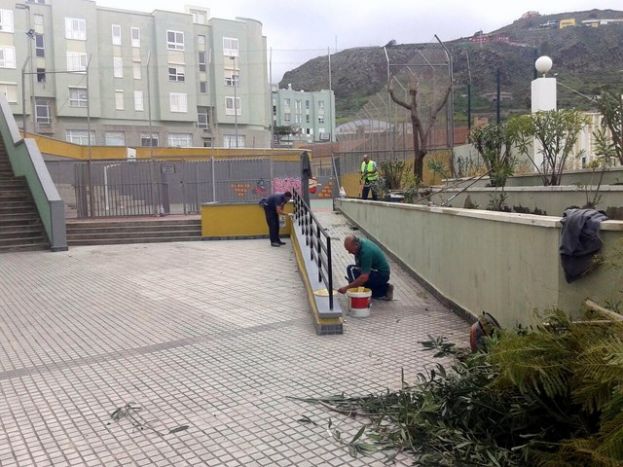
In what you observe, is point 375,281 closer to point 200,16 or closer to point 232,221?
point 232,221

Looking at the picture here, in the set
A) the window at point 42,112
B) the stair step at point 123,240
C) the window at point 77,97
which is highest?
the window at point 77,97

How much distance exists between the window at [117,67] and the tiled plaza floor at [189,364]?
4448 cm

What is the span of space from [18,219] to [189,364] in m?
11.1

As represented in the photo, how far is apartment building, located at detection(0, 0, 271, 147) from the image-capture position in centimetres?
4625

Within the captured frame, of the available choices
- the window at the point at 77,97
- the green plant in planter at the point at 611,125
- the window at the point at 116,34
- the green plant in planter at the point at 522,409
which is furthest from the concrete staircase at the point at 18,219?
the window at the point at 116,34

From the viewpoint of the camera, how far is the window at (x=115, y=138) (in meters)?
48.1

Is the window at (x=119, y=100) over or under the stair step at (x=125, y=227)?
over

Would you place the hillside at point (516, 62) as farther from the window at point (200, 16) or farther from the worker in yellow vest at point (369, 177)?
the worker in yellow vest at point (369, 177)

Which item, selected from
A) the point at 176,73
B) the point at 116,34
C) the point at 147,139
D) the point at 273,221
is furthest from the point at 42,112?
the point at 273,221

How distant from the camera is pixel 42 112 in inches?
1821

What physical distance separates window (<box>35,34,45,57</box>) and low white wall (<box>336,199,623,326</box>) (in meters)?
48.5

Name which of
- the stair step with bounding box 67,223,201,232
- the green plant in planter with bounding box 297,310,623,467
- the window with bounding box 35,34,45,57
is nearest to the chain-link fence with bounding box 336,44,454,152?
the stair step with bounding box 67,223,201,232

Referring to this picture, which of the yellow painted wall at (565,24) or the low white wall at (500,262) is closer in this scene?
the low white wall at (500,262)

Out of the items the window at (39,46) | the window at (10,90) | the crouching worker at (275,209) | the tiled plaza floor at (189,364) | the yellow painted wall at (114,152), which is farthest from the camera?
the window at (39,46)
